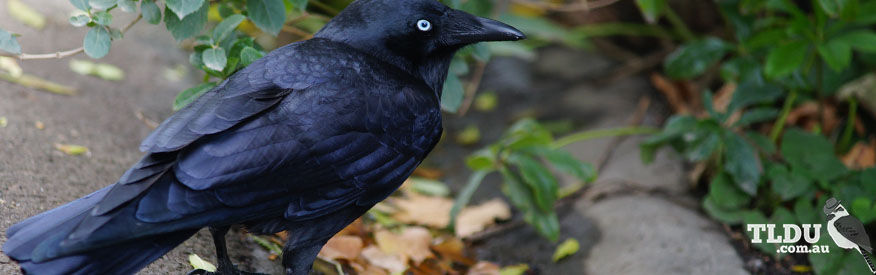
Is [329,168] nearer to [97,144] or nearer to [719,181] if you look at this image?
[97,144]

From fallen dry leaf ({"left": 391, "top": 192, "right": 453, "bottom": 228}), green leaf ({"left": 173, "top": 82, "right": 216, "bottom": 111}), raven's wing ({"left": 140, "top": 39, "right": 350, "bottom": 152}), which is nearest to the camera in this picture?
raven's wing ({"left": 140, "top": 39, "right": 350, "bottom": 152})

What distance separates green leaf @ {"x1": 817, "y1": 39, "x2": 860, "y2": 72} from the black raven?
131 cm

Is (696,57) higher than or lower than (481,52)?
lower

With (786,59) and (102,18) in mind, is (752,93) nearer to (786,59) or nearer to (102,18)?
(786,59)

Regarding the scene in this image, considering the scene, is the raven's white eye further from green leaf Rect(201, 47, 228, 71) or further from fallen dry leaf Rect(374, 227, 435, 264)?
fallen dry leaf Rect(374, 227, 435, 264)

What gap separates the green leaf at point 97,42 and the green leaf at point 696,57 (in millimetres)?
2398

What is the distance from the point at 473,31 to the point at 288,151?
2.46ft

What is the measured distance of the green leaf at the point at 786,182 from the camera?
294 cm

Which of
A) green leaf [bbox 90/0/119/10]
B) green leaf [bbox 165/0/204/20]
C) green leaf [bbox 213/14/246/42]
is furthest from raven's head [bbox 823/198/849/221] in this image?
green leaf [bbox 90/0/119/10]

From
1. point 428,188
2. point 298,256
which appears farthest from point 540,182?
point 298,256

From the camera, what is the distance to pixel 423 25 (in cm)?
243

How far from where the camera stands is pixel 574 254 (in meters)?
3.15

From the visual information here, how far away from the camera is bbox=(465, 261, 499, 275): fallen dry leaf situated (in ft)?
9.57

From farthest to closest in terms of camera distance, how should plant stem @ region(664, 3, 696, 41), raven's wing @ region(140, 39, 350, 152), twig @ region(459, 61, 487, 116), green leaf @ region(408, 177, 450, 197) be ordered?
1. twig @ region(459, 61, 487, 116)
2. plant stem @ region(664, 3, 696, 41)
3. green leaf @ region(408, 177, 450, 197)
4. raven's wing @ region(140, 39, 350, 152)
